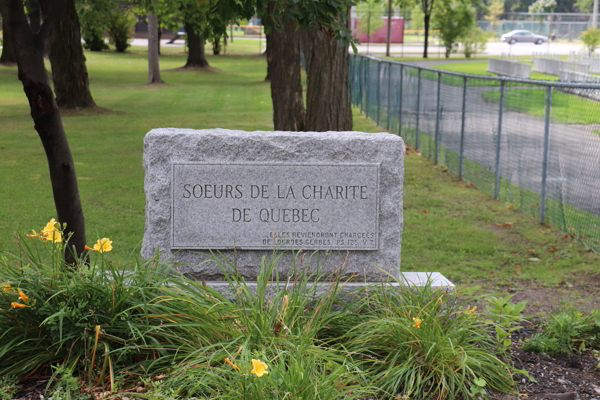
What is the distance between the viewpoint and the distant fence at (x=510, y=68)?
32.0 m

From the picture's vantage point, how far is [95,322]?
397 centimetres

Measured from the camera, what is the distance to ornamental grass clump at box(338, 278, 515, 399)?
3873mm

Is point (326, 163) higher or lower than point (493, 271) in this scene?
higher

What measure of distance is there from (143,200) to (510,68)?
27326 mm

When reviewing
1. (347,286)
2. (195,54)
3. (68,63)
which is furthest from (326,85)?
(195,54)

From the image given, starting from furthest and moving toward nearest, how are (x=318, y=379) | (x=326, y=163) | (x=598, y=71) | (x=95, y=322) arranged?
(x=598, y=71) < (x=326, y=163) < (x=95, y=322) < (x=318, y=379)

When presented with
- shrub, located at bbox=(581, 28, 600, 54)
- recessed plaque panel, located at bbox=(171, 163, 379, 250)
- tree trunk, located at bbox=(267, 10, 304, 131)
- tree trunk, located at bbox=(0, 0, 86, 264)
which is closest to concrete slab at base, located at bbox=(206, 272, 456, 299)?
recessed plaque panel, located at bbox=(171, 163, 379, 250)

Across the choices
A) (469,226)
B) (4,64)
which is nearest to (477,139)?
(469,226)

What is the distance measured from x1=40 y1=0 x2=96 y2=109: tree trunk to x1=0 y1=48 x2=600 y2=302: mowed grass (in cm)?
62

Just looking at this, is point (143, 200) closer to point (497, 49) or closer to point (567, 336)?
point (567, 336)

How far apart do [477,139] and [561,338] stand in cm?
715

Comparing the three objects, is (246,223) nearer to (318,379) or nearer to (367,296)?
(367,296)

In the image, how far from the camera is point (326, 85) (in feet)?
38.7

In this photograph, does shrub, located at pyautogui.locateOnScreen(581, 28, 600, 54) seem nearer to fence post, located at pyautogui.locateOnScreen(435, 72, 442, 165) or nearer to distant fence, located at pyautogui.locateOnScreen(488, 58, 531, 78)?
distant fence, located at pyautogui.locateOnScreen(488, 58, 531, 78)
